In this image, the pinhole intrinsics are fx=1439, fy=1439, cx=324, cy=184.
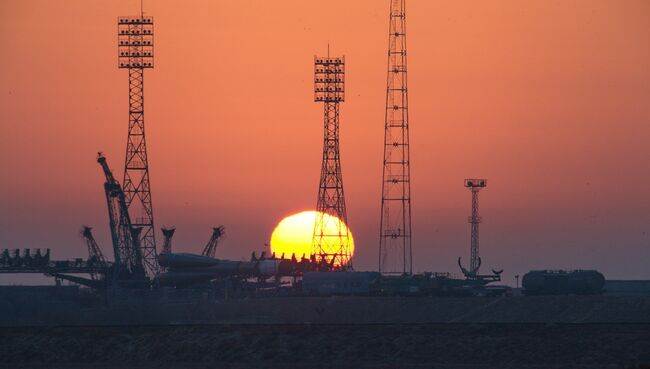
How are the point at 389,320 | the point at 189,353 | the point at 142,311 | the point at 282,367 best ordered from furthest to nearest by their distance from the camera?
the point at 142,311
the point at 389,320
the point at 189,353
the point at 282,367

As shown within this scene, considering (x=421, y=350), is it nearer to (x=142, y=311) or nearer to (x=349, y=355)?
(x=349, y=355)

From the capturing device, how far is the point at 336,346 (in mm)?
116875

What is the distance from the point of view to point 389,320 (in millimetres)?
171750

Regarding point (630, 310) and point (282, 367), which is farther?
point (630, 310)

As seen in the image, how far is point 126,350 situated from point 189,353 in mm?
5501

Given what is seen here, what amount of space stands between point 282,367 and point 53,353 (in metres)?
22.0

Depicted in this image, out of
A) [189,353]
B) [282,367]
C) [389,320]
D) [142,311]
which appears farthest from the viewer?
[142,311]

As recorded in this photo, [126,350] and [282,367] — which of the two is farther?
[126,350]

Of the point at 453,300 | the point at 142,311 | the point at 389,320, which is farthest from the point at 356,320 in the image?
the point at 142,311

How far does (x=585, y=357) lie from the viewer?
111312 mm

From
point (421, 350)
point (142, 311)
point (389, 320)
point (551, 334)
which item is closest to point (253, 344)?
point (421, 350)

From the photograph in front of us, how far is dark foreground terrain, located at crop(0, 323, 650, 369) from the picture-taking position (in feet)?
367

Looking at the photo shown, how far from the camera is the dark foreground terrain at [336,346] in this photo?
112 metres

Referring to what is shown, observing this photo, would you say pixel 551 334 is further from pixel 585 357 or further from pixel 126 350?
pixel 126 350
